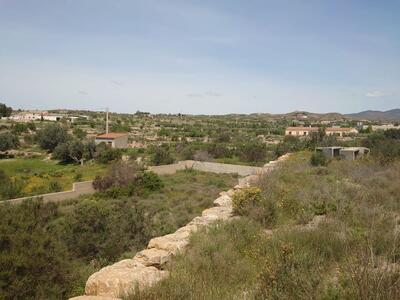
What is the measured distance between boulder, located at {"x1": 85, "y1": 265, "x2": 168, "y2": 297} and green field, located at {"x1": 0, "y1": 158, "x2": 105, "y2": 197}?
19.6 metres

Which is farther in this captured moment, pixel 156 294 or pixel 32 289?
pixel 32 289

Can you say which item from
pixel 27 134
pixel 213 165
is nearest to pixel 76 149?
pixel 213 165

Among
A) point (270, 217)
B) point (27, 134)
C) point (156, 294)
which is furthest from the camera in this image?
point (27, 134)

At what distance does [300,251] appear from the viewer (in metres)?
4.42

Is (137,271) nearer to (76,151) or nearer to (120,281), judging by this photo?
(120,281)

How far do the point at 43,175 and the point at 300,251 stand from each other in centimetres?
2975

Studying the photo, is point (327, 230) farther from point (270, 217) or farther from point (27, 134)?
point (27, 134)

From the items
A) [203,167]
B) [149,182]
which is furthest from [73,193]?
[203,167]

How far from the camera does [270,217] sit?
6629mm

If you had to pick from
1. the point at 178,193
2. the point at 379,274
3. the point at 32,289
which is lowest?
the point at 178,193

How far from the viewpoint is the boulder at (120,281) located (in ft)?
12.0

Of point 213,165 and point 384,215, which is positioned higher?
point 384,215

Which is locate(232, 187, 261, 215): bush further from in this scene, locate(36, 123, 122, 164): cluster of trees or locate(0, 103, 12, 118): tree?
locate(0, 103, 12, 118): tree

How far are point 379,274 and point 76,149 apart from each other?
4264 cm
